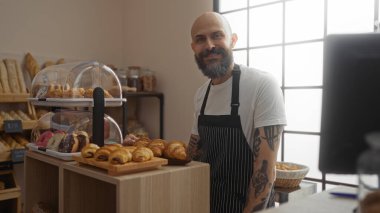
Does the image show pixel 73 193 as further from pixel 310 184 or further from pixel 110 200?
pixel 310 184

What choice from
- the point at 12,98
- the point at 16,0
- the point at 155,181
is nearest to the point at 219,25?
the point at 155,181

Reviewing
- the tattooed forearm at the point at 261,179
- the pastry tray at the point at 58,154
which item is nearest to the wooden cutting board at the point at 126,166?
the pastry tray at the point at 58,154

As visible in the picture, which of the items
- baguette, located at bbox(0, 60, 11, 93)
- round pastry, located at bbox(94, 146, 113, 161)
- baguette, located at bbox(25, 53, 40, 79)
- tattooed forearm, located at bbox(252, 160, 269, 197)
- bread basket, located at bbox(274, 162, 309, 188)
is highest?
baguette, located at bbox(25, 53, 40, 79)

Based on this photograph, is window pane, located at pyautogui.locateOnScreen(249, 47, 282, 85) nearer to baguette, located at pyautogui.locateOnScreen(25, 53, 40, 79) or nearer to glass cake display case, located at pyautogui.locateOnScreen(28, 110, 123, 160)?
glass cake display case, located at pyautogui.locateOnScreen(28, 110, 123, 160)

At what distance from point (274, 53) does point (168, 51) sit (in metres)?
1.18

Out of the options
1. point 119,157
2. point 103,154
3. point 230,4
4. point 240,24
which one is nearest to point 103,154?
point 103,154

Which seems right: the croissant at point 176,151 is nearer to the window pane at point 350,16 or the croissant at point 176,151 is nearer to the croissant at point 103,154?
the croissant at point 103,154

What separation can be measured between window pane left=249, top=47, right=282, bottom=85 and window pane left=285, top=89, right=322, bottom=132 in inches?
6.6

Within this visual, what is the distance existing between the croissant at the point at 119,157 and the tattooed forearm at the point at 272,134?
616 mm

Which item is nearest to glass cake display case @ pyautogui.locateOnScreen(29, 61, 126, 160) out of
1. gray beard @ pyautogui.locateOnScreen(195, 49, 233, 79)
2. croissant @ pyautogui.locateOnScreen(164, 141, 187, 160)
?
croissant @ pyautogui.locateOnScreen(164, 141, 187, 160)

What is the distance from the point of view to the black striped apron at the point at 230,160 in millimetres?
1590

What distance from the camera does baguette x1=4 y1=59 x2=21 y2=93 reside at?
294 cm

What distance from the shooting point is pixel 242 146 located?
5.23 feet

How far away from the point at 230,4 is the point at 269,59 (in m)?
0.68
